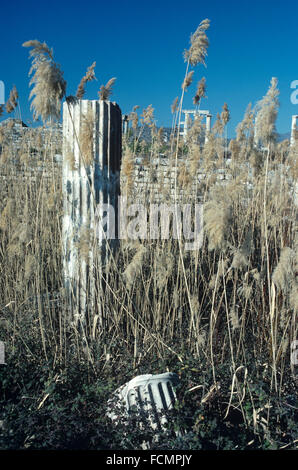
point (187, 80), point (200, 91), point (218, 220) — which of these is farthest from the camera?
point (200, 91)

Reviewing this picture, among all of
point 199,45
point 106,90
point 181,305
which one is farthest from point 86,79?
point 181,305

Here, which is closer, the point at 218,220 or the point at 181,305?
the point at 218,220

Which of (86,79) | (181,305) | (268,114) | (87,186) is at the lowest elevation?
(181,305)

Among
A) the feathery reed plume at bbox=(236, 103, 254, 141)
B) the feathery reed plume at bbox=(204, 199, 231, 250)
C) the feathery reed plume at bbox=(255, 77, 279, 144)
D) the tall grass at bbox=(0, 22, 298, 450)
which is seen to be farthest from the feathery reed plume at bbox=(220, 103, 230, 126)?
the feathery reed plume at bbox=(204, 199, 231, 250)

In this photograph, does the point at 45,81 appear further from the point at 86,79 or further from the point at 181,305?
the point at 181,305

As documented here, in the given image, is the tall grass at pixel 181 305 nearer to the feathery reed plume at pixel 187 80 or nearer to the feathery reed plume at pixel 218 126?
the feathery reed plume at pixel 187 80

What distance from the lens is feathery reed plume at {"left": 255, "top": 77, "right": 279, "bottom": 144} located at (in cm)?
207

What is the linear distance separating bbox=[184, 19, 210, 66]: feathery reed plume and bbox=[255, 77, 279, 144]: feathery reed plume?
0.44 meters

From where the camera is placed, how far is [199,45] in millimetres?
2242

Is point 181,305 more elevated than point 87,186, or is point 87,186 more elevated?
point 87,186

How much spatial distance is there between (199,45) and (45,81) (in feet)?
2.96

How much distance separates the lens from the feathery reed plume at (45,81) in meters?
2.05

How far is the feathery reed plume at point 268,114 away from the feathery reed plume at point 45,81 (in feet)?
3.56
